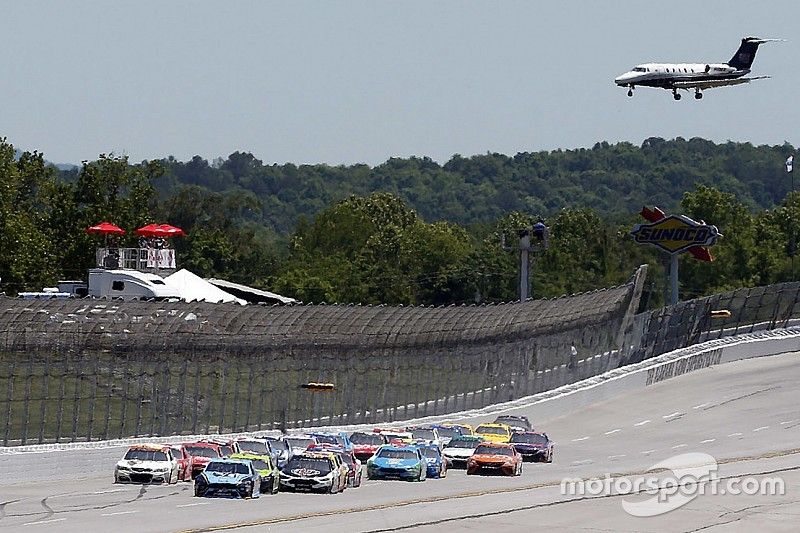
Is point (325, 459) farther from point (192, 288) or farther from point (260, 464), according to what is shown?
point (192, 288)

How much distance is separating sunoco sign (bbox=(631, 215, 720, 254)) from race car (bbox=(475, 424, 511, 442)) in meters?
52.4

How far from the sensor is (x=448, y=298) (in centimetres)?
16525

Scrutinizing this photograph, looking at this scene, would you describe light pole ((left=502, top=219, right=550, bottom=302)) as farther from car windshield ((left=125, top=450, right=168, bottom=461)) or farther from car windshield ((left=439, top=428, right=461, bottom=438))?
car windshield ((left=125, top=450, right=168, bottom=461))

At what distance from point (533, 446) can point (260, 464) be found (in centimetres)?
1614

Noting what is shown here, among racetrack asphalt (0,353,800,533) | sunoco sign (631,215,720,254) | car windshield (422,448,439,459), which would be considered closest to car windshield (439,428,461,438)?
racetrack asphalt (0,353,800,533)

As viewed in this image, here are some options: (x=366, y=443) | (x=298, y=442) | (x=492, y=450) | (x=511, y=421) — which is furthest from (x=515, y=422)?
(x=298, y=442)

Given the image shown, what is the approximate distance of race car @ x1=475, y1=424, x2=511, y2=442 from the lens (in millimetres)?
55844

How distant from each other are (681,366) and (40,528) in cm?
6340

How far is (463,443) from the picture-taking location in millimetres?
52375

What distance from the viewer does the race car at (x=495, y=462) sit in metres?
49.2

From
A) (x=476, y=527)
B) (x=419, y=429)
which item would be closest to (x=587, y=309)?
(x=419, y=429)

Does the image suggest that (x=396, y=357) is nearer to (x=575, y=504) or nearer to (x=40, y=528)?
(x=575, y=504)

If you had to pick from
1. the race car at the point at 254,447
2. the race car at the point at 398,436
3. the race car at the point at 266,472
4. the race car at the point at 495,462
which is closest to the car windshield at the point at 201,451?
the race car at the point at 254,447

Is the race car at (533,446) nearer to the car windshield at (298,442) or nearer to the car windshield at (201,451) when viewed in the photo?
the car windshield at (298,442)
